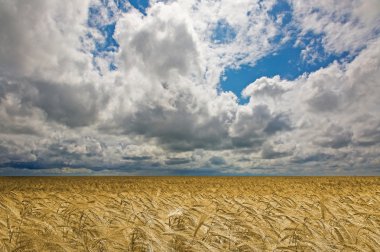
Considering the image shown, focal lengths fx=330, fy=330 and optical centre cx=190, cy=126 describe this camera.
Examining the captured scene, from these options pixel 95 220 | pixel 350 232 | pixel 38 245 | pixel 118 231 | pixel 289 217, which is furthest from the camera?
pixel 95 220

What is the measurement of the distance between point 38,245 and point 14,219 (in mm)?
2240

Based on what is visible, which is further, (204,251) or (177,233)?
(177,233)

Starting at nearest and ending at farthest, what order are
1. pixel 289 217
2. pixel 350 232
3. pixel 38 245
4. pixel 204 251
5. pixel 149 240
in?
pixel 204 251 < pixel 149 240 < pixel 38 245 < pixel 350 232 < pixel 289 217

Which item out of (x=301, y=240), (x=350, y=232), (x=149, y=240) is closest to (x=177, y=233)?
(x=149, y=240)

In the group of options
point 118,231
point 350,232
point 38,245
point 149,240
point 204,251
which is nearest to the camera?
point 204,251

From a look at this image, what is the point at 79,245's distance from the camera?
10.2ft

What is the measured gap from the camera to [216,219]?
4238mm

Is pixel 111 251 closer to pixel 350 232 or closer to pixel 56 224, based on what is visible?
pixel 56 224

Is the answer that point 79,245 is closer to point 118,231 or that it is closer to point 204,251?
point 118,231

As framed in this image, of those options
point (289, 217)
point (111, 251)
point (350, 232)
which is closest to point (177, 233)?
point (111, 251)

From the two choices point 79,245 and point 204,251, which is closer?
point 204,251

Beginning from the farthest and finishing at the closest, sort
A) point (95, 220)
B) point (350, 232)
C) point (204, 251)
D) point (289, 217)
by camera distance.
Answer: point (95, 220)
point (289, 217)
point (350, 232)
point (204, 251)

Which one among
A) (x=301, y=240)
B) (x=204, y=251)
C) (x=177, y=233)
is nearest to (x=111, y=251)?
(x=177, y=233)

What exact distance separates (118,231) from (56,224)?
123 centimetres
